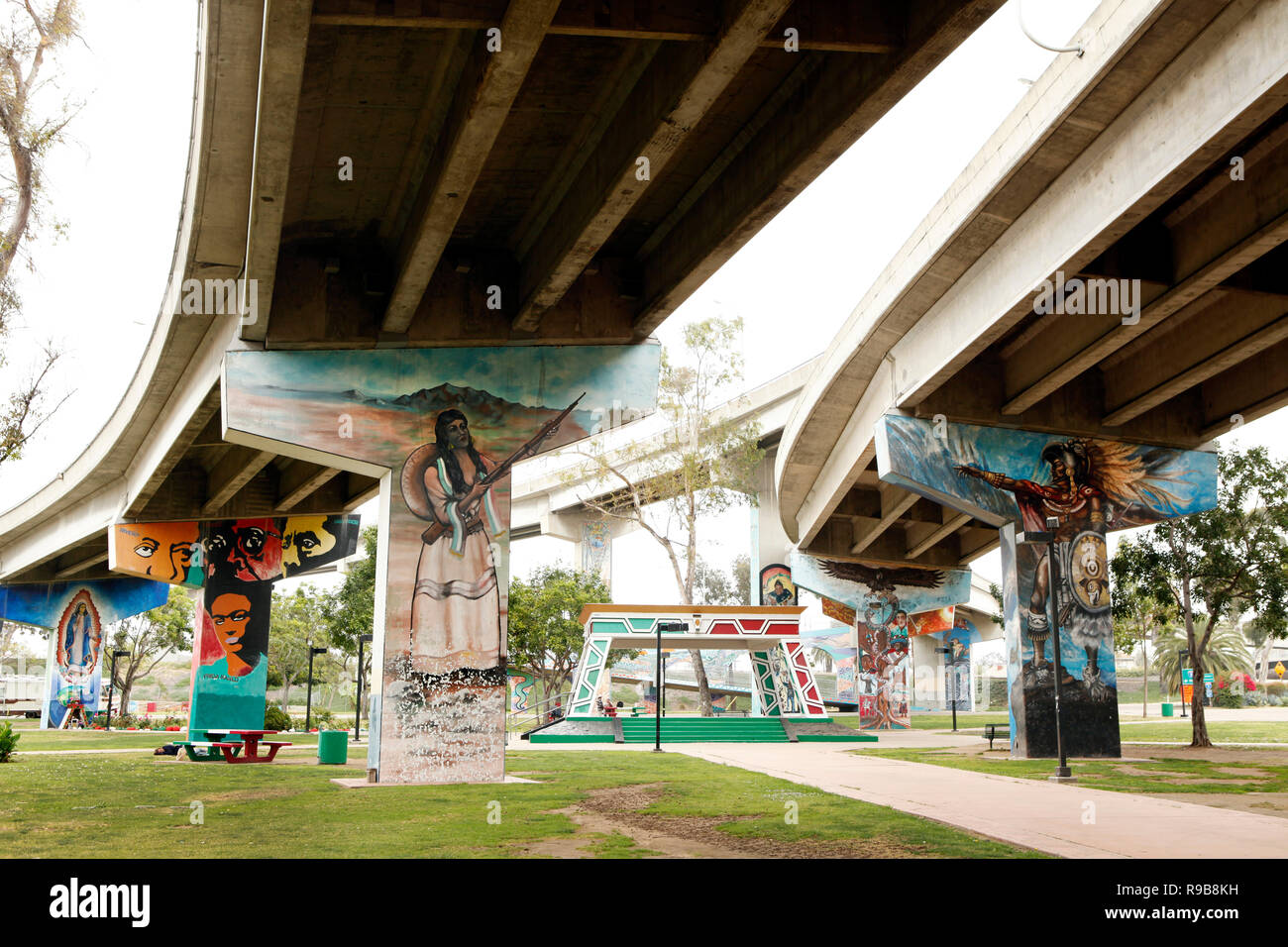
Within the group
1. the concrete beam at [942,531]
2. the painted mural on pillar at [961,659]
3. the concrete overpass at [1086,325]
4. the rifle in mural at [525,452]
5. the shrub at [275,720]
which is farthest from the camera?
the painted mural on pillar at [961,659]

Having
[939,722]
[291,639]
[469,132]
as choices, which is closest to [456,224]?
[469,132]

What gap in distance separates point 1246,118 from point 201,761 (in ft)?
73.9

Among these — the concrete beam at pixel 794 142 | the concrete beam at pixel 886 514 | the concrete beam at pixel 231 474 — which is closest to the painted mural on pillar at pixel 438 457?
the concrete beam at pixel 794 142

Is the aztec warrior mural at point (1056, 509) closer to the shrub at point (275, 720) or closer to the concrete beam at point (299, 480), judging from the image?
the concrete beam at point (299, 480)

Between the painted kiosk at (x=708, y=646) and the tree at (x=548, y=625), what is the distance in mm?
15651

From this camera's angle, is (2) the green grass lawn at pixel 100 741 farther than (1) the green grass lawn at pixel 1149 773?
Yes

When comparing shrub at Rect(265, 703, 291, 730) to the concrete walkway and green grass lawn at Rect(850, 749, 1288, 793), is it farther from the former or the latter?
the concrete walkway

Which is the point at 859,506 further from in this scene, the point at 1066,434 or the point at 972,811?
the point at 972,811

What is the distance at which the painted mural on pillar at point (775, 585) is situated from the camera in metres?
63.1

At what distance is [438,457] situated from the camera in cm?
1741

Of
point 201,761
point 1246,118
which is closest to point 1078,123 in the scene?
point 1246,118

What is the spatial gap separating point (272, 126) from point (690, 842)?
7.83 m

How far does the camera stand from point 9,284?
527 inches

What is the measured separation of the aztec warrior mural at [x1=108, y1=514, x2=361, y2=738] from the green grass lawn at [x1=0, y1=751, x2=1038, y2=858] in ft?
35.6
